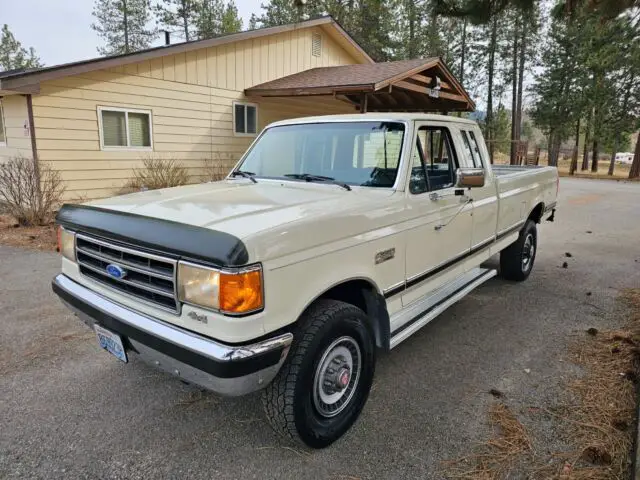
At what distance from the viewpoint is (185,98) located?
462 inches

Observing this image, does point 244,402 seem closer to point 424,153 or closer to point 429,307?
point 429,307

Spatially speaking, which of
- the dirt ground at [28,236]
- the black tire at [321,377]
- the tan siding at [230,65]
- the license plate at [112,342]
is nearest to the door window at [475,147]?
the black tire at [321,377]

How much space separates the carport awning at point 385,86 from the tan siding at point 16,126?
5.84 meters

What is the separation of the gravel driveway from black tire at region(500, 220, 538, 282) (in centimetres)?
57

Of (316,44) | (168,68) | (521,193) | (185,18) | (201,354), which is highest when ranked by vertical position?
(185,18)

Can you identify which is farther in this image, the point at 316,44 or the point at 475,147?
the point at 316,44

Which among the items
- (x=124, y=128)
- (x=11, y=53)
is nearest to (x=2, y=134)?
(x=124, y=128)

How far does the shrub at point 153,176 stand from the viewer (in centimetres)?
1077

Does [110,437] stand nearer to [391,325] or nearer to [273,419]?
[273,419]

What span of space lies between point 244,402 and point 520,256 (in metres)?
4.07

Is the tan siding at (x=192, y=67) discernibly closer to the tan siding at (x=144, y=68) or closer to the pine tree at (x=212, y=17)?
the tan siding at (x=144, y=68)

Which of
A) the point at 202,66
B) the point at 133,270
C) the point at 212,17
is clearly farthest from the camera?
the point at 212,17

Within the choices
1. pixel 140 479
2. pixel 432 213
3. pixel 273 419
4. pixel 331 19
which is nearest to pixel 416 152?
pixel 432 213

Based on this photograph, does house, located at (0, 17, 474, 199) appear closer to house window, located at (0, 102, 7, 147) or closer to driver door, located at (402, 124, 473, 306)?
house window, located at (0, 102, 7, 147)
